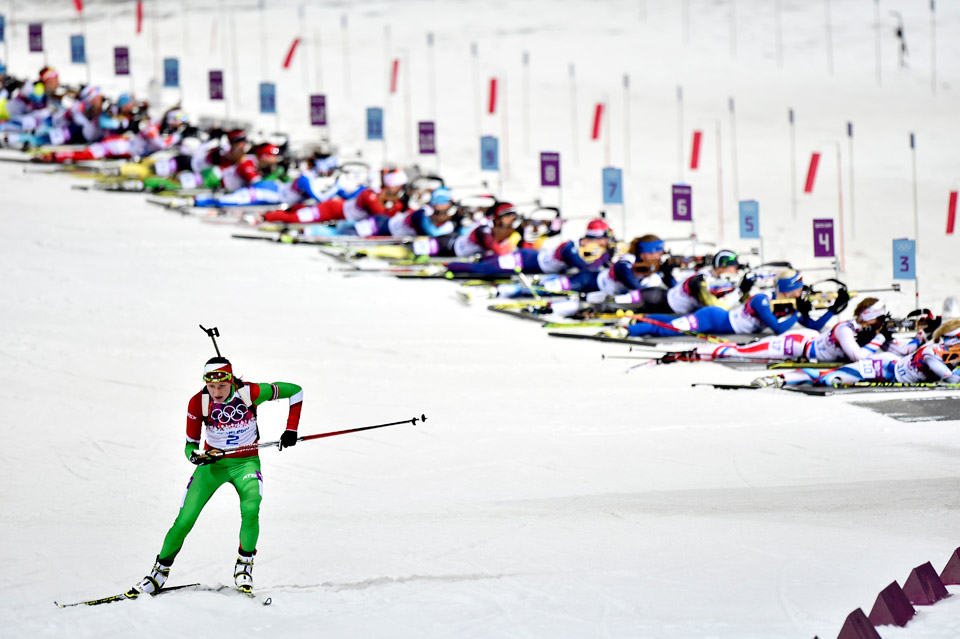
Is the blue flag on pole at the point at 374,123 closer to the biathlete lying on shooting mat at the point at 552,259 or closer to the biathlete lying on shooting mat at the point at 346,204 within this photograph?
the biathlete lying on shooting mat at the point at 346,204

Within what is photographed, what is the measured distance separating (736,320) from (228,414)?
763cm

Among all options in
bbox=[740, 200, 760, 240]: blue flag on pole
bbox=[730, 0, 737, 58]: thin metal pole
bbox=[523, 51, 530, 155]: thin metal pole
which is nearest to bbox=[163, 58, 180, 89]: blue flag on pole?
bbox=[523, 51, 530, 155]: thin metal pole

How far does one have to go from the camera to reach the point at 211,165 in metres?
22.2

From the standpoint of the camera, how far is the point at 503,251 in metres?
17.3

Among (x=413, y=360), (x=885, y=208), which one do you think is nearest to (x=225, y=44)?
(x=885, y=208)

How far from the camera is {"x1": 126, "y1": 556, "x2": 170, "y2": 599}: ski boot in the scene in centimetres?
701

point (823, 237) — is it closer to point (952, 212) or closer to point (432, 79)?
point (952, 212)

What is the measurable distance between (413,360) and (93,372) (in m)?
2.71

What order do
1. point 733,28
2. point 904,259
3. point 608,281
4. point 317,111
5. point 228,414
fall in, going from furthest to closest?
point 733,28
point 317,111
point 608,281
point 904,259
point 228,414

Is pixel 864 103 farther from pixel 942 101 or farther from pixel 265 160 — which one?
pixel 265 160

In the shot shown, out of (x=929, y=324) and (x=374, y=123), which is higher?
(x=374, y=123)

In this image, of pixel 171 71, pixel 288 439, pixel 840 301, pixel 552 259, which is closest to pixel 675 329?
pixel 840 301

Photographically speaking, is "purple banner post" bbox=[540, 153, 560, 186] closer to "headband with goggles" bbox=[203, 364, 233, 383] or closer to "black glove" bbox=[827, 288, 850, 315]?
"black glove" bbox=[827, 288, 850, 315]

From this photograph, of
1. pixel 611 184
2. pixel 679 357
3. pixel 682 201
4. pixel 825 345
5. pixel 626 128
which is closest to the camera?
pixel 825 345
